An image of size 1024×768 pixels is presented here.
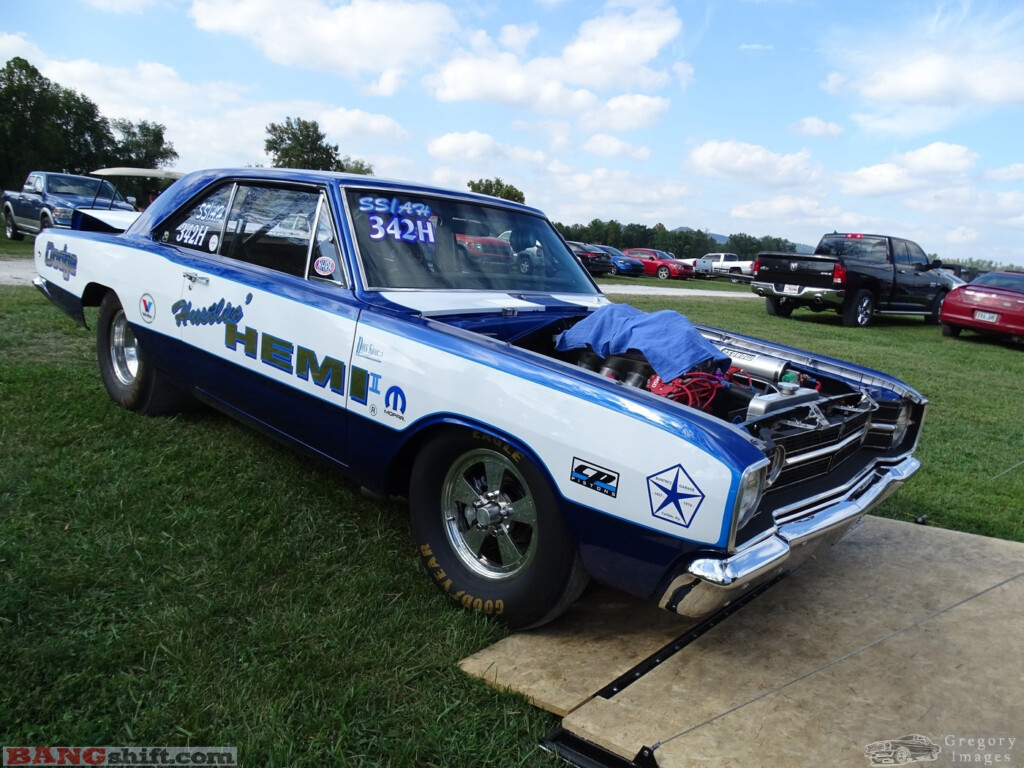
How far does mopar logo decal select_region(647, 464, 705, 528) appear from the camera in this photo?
1.99m

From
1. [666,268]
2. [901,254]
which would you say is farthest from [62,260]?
[666,268]

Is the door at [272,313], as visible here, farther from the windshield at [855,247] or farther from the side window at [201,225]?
the windshield at [855,247]

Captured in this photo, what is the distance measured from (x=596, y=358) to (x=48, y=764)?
225 cm

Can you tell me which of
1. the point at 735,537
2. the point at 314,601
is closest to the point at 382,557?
the point at 314,601

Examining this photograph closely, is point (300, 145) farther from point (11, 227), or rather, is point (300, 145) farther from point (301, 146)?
point (11, 227)

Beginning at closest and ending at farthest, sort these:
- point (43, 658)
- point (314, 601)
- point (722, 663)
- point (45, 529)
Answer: point (43, 658) < point (722, 663) < point (314, 601) < point (45, 529)

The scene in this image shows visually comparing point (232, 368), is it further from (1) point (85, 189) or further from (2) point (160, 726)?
(1) point (85, 189)

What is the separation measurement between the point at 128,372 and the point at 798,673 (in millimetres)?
3948

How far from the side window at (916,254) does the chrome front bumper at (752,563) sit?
13.5 m


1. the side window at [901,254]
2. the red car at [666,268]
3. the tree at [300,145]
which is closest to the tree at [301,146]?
the tree at [300,145]

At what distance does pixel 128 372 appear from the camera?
4.36m

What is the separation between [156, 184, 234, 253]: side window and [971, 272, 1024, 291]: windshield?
1254 centimetres

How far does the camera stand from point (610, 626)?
2654 millimetres

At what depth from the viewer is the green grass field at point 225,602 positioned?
1.99m
